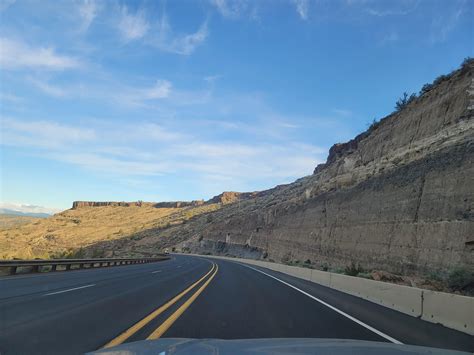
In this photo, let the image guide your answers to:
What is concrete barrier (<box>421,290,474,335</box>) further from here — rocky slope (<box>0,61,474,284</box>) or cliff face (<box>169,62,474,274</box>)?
cliff face (<box>169,62,474,274</box>)

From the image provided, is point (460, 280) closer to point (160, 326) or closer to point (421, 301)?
point (421, 301)

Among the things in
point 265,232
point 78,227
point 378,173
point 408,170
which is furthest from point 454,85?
point 78,227

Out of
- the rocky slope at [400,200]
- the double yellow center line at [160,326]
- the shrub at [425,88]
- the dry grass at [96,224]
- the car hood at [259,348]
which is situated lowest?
the dry grass at [96,224]

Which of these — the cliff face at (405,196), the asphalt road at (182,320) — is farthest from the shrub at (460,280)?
the cliff face at (405,196)

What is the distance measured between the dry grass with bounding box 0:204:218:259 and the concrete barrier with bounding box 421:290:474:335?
10293 centimetres

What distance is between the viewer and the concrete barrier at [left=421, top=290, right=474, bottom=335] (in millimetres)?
9453

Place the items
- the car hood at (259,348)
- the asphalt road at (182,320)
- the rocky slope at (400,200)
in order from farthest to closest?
the rocky slope at (400,200)
the asphalt road at (182,320)
the car hood at (259,348)

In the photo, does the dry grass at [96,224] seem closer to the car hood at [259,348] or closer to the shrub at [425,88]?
the shrub at [425,88]

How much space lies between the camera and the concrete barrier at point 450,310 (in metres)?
9.45

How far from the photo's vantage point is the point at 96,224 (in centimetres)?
16012

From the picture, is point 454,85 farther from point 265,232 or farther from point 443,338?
point 265,232

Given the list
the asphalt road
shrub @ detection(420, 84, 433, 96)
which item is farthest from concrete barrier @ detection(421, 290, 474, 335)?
shrub @ detection(420, 84, 433, 96)

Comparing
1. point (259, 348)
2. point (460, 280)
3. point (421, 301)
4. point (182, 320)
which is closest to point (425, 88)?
point (460, 280)

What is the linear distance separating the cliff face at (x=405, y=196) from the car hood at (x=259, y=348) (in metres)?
16.1
